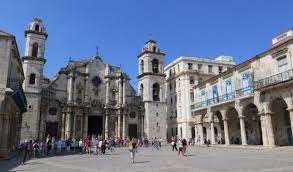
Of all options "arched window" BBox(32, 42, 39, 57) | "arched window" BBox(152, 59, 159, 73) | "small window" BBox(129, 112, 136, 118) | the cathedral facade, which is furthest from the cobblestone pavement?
"arched window" BBox(152, 59, 159, 73)

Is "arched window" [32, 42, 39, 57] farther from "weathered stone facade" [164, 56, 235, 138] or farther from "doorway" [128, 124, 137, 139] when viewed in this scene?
"weathered stone facade" [164, 56, 235, 138]

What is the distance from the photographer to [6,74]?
67.3 ft

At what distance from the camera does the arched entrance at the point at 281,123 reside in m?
25.7

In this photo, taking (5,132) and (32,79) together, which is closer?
(5,132)

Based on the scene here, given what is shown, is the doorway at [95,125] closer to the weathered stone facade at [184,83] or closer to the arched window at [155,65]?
the arched window at [155,65]

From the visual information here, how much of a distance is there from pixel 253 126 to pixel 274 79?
30.0ft

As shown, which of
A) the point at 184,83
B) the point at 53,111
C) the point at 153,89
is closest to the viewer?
the point at 53,111

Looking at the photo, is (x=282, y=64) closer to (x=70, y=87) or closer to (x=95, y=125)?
(x=95, y=125)

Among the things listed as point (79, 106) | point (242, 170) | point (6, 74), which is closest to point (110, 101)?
point (79, 106)

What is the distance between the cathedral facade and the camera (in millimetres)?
37406

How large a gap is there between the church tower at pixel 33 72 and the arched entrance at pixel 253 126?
26176mm

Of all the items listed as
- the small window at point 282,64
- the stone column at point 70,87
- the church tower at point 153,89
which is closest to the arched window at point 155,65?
the church tower at point 153,89

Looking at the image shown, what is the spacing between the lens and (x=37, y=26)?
40.3 meters

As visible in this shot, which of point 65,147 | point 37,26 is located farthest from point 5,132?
point 37,26
